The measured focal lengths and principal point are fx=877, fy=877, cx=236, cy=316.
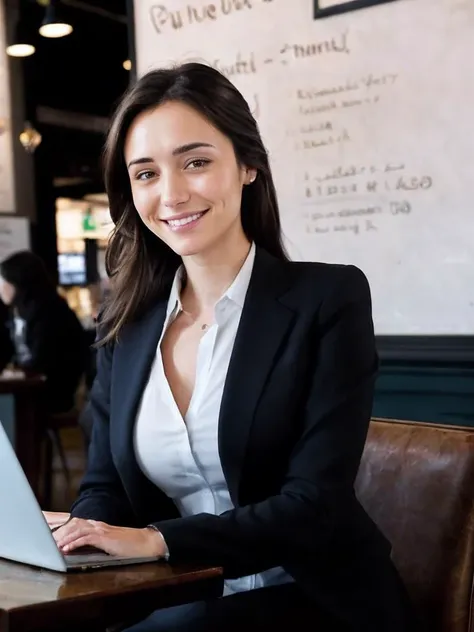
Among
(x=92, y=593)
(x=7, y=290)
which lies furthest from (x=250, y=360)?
(x=7, y=290)

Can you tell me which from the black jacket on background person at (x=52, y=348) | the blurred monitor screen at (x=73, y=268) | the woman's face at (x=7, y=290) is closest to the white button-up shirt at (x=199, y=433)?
the black jacket on background person at (x=52, y=348)

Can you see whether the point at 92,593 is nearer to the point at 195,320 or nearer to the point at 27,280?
the point at 195,320

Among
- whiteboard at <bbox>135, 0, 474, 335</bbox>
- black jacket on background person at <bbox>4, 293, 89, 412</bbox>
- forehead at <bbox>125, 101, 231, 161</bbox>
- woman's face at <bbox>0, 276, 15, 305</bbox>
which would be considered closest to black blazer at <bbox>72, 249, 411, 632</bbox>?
forehead at <bbox>125, 101, 231, 161</bbox>

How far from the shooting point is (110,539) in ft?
3.71

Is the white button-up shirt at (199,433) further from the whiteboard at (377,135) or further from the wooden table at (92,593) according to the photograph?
the whiteboard at (377,135)

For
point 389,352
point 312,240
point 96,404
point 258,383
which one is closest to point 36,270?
point 312,240

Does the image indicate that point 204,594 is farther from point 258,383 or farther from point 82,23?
point 82,23

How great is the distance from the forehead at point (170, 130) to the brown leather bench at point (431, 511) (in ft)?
2.14

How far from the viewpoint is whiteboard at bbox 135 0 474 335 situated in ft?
7.20

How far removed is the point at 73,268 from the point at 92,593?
9895mm

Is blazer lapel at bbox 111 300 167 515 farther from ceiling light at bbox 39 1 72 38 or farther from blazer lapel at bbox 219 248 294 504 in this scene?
ceiling light at bbox 39 1 72 38

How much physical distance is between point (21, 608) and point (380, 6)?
6.24 ft

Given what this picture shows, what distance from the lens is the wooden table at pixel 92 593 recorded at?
0.89 m

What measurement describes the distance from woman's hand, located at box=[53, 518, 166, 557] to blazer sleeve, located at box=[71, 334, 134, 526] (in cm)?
31
